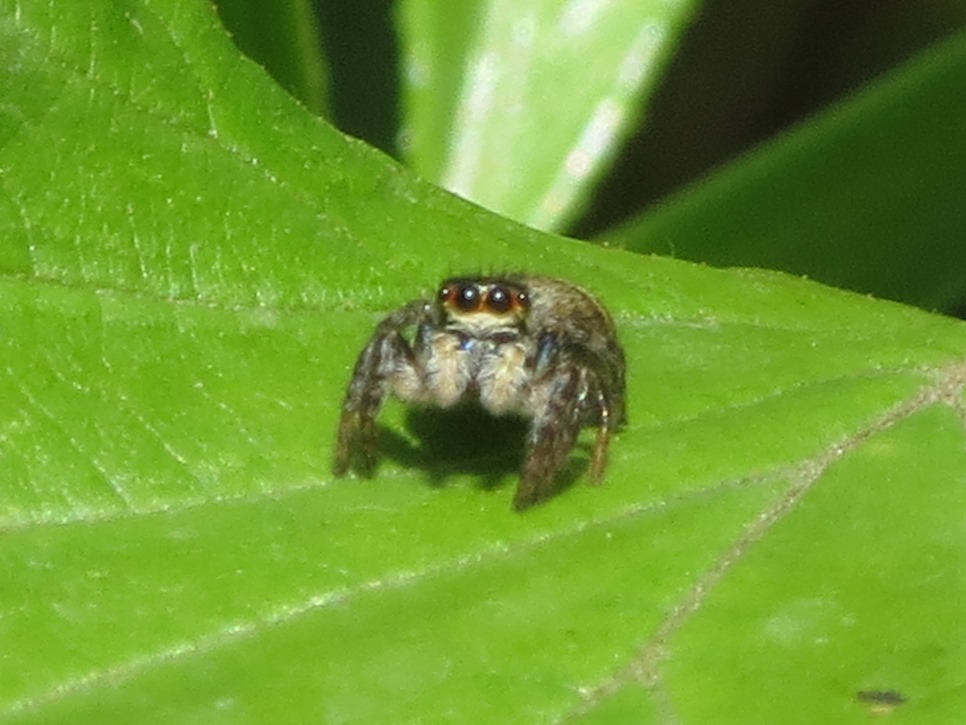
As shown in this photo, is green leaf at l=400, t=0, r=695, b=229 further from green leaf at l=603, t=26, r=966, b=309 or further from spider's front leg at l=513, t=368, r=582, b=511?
spider's front leg at l=513, t=368, r=582, b=511

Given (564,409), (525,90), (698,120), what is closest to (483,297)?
(564,409)

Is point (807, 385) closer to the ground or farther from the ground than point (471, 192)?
farther from the ground

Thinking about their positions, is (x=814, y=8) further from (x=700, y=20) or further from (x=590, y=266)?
(x=590, y=266)

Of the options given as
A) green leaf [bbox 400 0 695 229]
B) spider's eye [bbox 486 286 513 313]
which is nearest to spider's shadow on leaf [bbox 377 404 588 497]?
spider's eye [bbox 486 286 513 313]

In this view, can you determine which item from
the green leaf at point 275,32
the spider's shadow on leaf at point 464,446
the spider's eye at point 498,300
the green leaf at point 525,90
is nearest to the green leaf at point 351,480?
the spider's shadow on leaf at point 464,446

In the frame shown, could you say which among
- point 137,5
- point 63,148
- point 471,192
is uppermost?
point 137,5

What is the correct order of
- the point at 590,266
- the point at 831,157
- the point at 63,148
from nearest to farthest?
the point at 63,148
the point at 590,266
the point at 831,157

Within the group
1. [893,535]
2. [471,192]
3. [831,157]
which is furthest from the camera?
[471,192]

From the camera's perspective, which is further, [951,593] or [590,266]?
[590,266]

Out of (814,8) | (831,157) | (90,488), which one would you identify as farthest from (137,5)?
(814,8)
